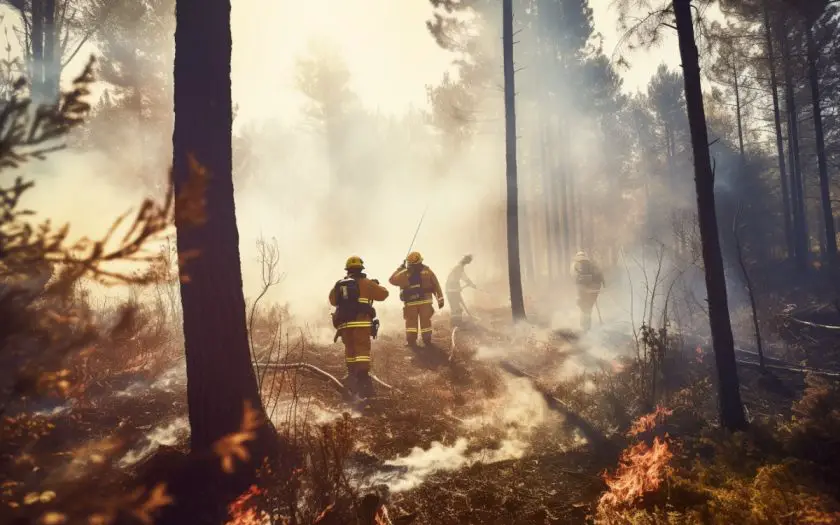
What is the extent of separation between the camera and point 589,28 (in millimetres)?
21328

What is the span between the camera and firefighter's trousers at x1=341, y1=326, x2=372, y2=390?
669cm

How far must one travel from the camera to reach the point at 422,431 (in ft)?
16.9

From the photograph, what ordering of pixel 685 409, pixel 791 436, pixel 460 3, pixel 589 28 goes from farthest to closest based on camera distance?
pixel 589 28 → pixel 460 3 → pixel 685 409 → pixel 791 436

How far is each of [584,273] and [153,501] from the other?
36.4 ft

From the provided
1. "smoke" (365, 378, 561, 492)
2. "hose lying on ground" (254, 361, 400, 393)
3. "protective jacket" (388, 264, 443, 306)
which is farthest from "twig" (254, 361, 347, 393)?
"protective jacket" (388, 264, 443, 306)

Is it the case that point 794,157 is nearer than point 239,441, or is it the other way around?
point 239,441

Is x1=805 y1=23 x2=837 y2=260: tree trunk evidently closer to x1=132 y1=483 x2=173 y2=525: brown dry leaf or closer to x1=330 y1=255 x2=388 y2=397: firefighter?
x1=330 y1=255 x2=388 y2=397: firefighter

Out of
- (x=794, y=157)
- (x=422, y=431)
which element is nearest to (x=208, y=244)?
(x=422, y=431)

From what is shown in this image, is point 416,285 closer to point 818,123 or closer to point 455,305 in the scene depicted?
point 455,305

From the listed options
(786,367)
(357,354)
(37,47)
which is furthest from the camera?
(37,47)

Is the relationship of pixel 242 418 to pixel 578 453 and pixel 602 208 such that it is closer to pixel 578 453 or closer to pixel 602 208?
pixel 578 453

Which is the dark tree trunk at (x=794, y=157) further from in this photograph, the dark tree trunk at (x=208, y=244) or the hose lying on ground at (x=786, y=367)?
the dark tree trunk at (x=208, y=244)

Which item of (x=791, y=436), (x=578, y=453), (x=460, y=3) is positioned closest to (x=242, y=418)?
(x=578, y=453)

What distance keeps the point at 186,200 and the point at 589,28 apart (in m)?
23.2
